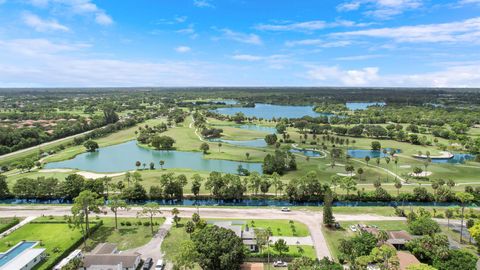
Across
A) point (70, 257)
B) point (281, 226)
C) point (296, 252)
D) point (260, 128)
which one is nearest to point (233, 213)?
point (281, 226)

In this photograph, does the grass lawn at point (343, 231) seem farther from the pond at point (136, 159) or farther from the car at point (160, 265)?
the pond at point (136, 159)

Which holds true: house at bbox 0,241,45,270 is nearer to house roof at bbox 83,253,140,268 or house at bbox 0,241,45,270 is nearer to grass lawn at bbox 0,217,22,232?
house roof at bbox 83,253,140,268

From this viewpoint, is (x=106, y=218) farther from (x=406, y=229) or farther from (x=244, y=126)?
(x=244, y=126)

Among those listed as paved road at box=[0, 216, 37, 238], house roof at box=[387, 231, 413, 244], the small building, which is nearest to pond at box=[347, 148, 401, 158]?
house roof at box=[387, 231, 413, 244]

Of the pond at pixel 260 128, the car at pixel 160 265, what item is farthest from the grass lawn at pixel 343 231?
the pond at pixel 260 128

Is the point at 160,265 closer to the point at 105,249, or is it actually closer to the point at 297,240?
the point at 105,249

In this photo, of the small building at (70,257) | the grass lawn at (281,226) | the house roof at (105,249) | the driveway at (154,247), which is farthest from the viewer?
the grass lawn at (281,226)

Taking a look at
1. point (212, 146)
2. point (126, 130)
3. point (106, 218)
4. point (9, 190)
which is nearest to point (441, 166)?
point (212, 146)
